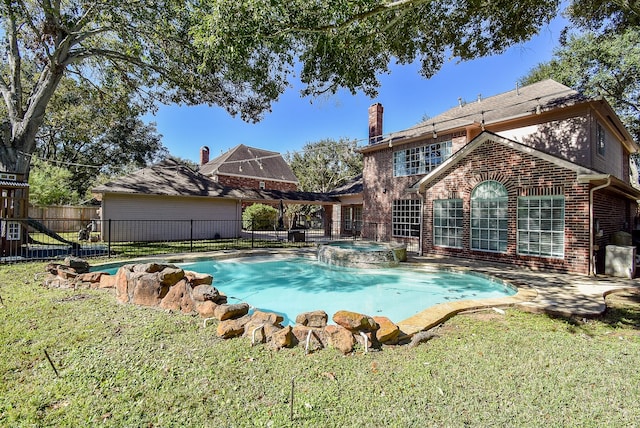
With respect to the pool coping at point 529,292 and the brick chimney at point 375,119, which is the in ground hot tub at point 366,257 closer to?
the pool coping at point 529,292

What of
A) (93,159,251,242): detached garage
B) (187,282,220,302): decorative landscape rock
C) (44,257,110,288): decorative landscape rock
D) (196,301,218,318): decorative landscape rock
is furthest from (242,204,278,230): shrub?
(196,301,218,318): decorative landscape rock

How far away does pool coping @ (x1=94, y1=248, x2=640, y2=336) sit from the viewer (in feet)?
15.5

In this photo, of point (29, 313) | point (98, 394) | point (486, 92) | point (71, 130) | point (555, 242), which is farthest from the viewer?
point (71, 130)

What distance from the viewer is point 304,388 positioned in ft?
8.96

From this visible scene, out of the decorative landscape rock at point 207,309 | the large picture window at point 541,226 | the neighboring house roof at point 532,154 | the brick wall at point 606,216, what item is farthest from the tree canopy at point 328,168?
the decorative landscape rock at point 207,309

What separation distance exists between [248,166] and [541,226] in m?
26.3

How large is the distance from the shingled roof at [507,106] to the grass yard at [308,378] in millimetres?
9884

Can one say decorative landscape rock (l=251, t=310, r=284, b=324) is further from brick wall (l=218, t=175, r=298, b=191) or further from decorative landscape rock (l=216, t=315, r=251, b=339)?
brick wall (l=218, t=175, r=298, b=191)

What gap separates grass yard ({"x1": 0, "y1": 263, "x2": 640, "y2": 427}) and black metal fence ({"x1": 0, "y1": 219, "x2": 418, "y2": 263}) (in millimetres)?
8086

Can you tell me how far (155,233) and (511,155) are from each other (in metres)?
17.5

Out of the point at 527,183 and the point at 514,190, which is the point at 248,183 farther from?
the point at 527,183

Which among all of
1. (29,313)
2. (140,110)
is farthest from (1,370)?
(140,110)

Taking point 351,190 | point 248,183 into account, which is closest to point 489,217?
point 351,190

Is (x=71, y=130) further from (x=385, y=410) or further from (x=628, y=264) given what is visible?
(x=628, y=264)
